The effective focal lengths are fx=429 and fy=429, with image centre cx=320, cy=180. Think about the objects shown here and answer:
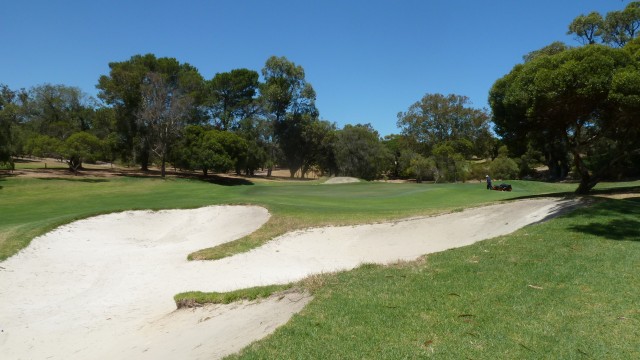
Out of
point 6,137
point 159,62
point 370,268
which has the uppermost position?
point 159,62

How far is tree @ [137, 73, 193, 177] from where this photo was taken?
55281mm

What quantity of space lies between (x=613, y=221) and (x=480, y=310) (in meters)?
9.93

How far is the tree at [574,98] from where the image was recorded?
1633 cm

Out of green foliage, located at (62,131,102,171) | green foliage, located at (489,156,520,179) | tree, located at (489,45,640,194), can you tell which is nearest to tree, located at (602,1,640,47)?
green foliage, located at (489,156,520,179)

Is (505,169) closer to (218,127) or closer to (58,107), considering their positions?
(218,127)

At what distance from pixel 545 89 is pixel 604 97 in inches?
103

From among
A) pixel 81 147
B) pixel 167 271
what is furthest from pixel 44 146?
pixel 167 271

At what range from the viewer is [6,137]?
44094 mm

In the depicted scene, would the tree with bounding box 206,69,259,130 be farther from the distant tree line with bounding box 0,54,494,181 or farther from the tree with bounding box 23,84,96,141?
the tree with bounding box 23,84,96,141

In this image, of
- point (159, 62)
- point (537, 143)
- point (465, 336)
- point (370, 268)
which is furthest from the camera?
point (159, 62)

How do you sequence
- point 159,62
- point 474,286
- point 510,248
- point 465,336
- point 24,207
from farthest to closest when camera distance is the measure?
point 159,62 < point 24,207 < point 510,248 < point 474,286 < point 465,336

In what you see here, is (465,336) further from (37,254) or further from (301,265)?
(37,254)

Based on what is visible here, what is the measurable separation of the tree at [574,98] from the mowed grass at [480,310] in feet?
28.0

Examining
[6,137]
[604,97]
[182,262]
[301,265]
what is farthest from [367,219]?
[6,137]
